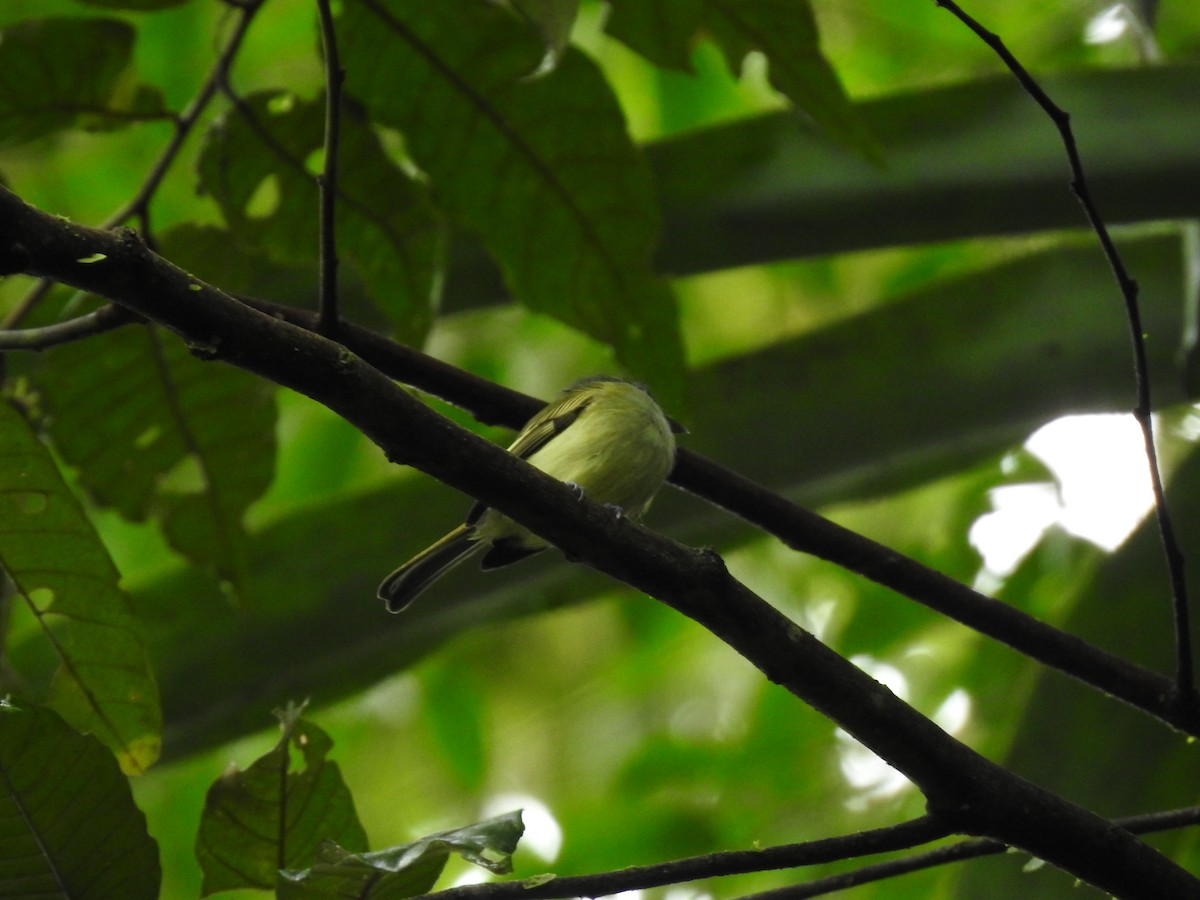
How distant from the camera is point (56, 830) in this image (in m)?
1.50

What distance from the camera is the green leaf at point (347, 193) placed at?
2367mm

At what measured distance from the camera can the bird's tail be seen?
250cm

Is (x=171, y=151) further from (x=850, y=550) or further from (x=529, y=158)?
(x=850, y=550)

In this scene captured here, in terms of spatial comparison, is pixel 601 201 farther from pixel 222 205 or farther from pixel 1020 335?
pixel 1020 335

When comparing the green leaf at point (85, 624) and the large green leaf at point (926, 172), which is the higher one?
the large green leaf at point (926, 172)

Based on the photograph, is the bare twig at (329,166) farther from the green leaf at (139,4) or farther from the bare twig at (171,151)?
the green leaf at (139,4)

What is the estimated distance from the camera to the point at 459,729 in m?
4.00

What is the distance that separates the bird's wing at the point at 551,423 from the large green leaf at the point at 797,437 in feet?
0.87

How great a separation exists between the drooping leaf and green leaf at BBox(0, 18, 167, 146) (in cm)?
82

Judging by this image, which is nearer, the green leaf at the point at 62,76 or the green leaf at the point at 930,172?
the green leaf at the point at 62,76

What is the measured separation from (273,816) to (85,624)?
488 millimetres

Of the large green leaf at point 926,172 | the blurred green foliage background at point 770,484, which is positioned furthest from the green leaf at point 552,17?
the large green leaf at point 926,172

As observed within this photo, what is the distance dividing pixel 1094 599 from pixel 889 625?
3.85 feet

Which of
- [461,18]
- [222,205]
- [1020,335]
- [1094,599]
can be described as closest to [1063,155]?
[1020,335]
